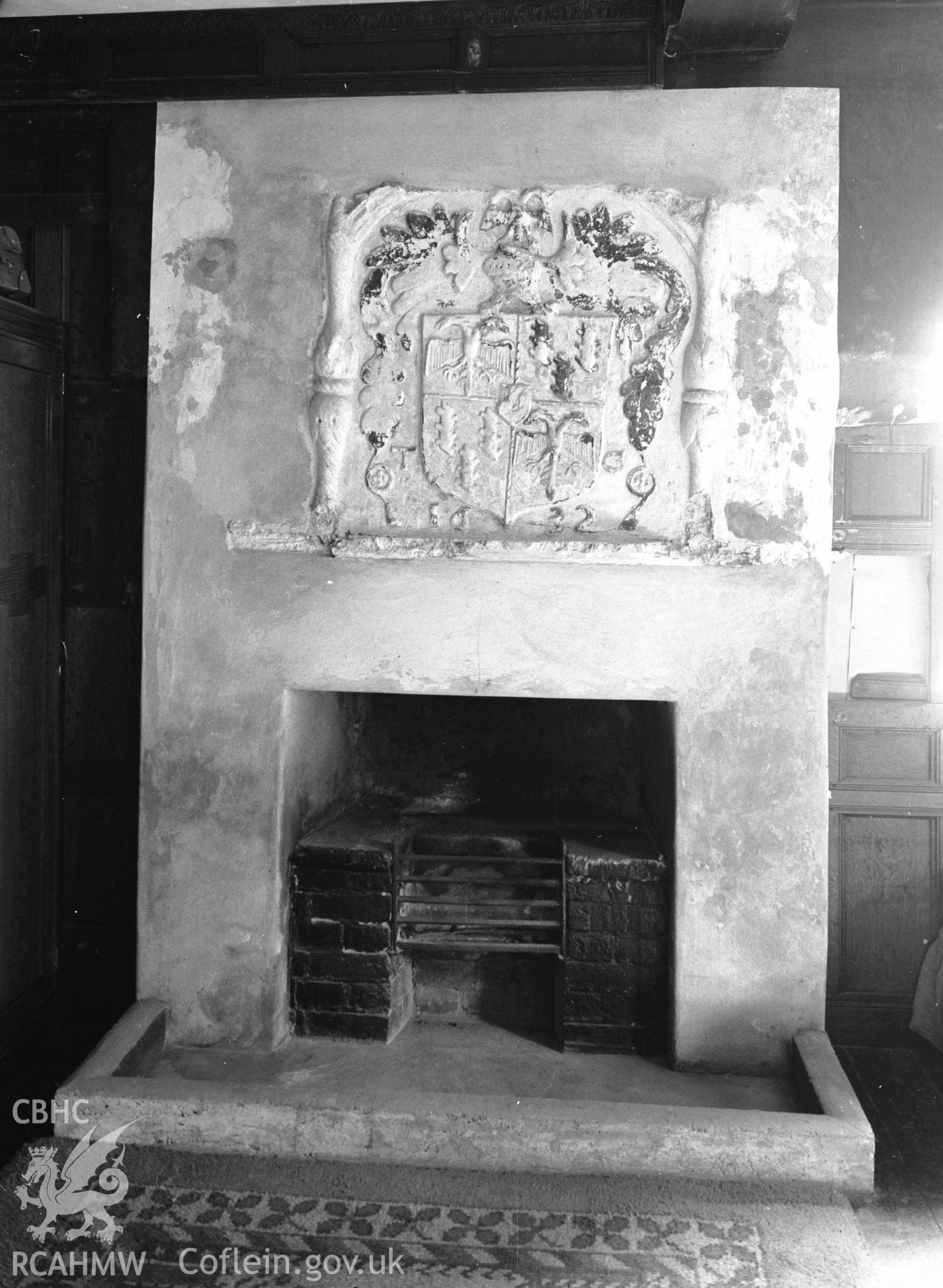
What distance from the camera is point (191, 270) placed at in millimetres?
3014

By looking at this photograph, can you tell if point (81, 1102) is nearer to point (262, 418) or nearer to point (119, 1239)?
point (119, 1239)

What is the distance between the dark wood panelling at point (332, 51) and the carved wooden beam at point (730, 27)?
11 centimetres

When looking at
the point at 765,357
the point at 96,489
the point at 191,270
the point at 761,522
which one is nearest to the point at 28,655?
the point at 96,489

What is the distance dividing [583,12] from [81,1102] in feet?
11.4

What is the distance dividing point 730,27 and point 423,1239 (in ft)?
11.0

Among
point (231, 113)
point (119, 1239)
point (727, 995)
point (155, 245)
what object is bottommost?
point (119, 1239)

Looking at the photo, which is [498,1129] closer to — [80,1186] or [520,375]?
[80,1186]

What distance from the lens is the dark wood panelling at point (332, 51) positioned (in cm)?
315

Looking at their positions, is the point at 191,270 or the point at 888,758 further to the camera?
the point at 888,758

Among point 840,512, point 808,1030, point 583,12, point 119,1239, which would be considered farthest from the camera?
point 840,512

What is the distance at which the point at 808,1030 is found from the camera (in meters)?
2.88

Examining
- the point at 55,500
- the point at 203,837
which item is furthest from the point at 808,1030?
the point at 55,500

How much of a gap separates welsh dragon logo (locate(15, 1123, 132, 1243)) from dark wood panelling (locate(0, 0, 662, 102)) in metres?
3.12

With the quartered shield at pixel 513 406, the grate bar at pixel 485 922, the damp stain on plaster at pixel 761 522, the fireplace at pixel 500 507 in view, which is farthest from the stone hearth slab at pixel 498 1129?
the quartered shield at pixel 513 406
